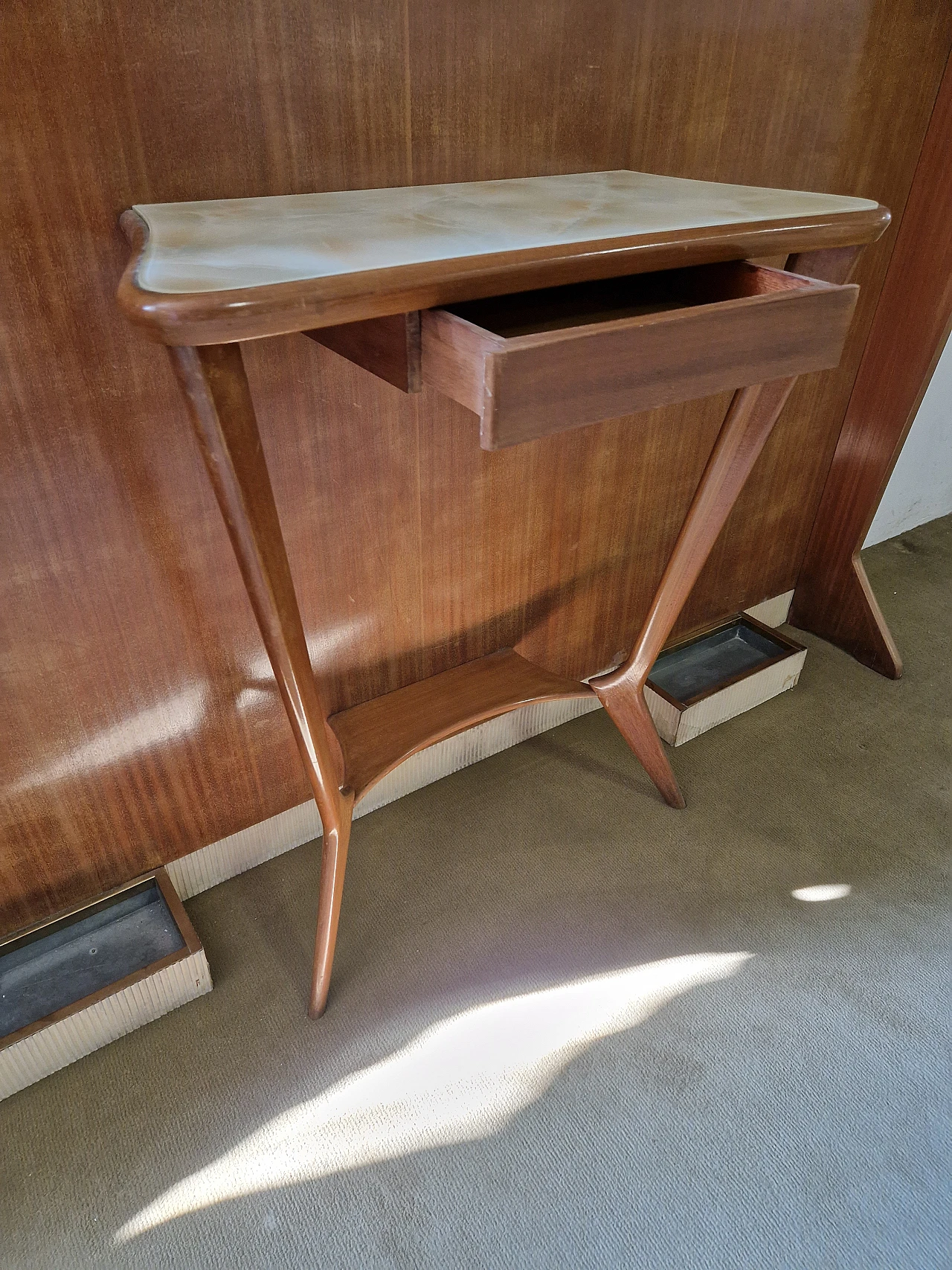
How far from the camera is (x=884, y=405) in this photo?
5.26ft

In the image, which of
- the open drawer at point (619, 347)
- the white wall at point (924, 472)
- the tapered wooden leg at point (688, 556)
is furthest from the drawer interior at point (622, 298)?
the white wall at point (924, 472)

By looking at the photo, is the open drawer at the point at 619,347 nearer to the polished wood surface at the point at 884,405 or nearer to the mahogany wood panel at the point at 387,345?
the mahogany wood panel at the point at 387,345

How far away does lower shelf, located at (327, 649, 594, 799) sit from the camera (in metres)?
1.16

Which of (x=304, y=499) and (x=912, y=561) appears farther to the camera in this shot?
(x=912, y=561)

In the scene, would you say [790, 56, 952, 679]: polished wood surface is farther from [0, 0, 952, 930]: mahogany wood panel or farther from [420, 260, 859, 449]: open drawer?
[420, 260, 859, 449]: open drawer

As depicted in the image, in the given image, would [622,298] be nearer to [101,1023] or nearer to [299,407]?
[299,407]

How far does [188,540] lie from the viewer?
1021 mm

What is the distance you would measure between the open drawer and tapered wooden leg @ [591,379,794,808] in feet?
0.46

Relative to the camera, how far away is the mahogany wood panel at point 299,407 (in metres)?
0.81

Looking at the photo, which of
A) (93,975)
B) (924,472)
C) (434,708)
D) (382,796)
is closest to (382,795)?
(382,796)

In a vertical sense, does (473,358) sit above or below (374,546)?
above

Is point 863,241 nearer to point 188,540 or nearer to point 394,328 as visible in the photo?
point 394,328

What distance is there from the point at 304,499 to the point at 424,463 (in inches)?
7.0

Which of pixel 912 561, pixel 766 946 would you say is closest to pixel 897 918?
pixel 766 946
